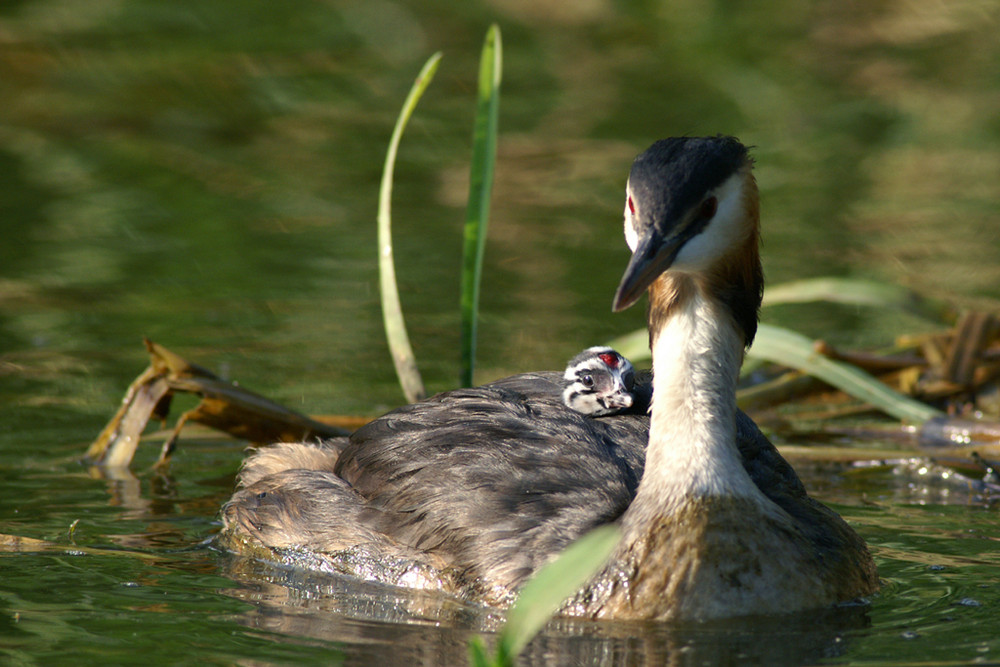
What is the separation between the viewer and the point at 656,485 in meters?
5.41

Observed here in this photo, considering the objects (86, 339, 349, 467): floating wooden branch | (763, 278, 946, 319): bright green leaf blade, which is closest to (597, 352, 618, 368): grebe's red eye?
(86, 339, 349, 467): floating wooden branch

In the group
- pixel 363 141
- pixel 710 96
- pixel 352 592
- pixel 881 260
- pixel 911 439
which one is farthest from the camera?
pixel 710 96

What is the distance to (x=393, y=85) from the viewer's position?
15906 millimetres

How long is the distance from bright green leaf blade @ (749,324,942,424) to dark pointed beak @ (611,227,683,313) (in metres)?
2.75

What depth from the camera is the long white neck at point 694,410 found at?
5.37 m

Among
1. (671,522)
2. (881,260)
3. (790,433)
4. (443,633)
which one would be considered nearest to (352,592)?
(443,633)

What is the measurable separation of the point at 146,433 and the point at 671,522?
3.64m

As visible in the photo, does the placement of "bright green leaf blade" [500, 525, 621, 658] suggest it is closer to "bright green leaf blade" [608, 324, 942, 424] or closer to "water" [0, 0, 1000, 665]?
"water" [0, 0, 1000, 665]

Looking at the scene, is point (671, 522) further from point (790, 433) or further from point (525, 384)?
point (790, 433)

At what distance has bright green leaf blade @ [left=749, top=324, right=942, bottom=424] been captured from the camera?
7.71 meters

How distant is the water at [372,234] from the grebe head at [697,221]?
1233 mm

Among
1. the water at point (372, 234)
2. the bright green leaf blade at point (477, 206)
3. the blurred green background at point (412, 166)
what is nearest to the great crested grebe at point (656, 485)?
the water at point (372, 234)

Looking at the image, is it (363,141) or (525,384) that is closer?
(525,384)

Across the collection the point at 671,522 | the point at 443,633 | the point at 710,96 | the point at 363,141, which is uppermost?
the point at 710,96
